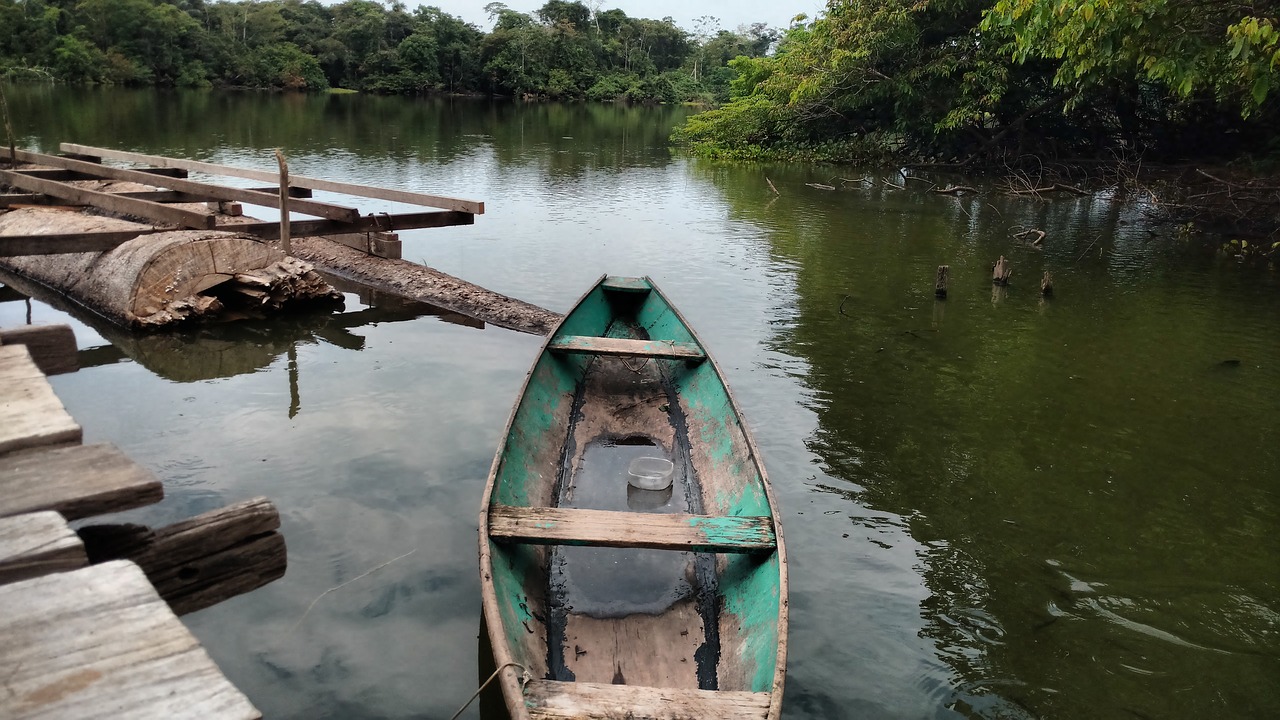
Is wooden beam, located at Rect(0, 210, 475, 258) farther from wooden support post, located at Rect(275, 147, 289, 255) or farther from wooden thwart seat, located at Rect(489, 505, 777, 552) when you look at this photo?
wooden thwart seat, located at Rect(489, 505, 777, 552)

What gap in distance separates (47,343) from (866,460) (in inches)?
208

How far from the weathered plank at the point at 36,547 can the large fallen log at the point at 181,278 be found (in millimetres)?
7549

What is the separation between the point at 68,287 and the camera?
961cm

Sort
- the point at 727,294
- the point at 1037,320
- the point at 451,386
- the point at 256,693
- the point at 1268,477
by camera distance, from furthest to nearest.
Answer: the point at 727,294 → the point at 1037,320 → the point at 451,386 → the point at 1268,477 → the point at 256,693

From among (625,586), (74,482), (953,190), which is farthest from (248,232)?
(953,190)

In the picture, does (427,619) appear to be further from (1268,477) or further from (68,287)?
(68,287)

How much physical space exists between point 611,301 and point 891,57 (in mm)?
18672

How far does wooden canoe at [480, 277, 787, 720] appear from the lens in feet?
9.92

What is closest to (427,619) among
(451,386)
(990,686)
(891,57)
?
(990,686)

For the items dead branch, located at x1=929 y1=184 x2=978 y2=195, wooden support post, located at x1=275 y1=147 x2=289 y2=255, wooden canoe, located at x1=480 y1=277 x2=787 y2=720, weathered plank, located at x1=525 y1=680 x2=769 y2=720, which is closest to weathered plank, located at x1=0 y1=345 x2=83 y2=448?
wooden canoe, located at x1=480 y1=277 x2=787 y2=720

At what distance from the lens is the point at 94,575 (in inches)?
59.9

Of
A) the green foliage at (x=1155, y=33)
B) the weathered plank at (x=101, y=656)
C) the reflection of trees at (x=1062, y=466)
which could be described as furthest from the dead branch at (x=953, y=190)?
the weathered plank at (x=101, y=656)

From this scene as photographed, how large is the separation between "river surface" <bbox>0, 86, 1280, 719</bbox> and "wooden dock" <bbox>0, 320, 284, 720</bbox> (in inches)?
75.3

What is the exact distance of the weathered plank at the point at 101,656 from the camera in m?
1.23
